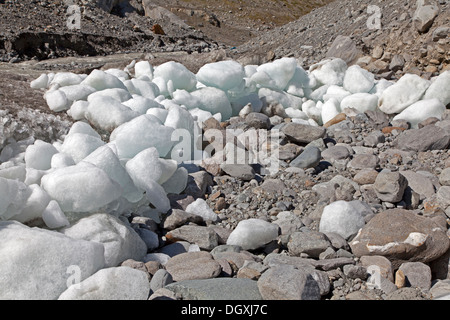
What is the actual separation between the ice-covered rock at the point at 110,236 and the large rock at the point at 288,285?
0.75 meters

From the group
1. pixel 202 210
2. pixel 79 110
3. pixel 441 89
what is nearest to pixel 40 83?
pixel 79 110

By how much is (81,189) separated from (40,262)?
1.79 feet

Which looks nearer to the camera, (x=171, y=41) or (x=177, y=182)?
(x=177, y=182)

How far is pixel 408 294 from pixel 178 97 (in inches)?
125

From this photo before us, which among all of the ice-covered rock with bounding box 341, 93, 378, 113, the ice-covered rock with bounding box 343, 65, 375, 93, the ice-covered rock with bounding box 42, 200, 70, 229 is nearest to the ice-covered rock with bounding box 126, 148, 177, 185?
the ice-covered rock with bounding box 42, 200, 70, 229

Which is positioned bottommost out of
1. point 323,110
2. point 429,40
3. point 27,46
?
point 323,110

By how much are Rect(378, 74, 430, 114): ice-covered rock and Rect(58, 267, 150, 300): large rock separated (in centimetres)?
393

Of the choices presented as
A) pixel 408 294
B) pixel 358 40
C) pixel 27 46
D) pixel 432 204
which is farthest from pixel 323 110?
pixel 27 46

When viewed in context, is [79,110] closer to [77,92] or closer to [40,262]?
[77,92]

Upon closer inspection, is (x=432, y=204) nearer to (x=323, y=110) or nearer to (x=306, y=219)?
(x=306, y=219)

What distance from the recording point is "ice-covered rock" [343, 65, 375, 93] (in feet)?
17.5

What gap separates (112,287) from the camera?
182cm

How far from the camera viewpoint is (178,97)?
4602mm

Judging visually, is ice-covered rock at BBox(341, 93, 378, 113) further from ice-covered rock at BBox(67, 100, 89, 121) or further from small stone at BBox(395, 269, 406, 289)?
small stone at BBox(395, 269, 406, 289)
